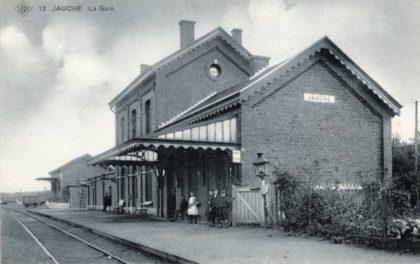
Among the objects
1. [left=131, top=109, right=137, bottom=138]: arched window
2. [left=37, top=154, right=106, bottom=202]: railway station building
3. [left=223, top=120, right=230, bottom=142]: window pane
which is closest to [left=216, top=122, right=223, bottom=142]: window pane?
[left=223, top=120, right=230, bottom=142]: window pane

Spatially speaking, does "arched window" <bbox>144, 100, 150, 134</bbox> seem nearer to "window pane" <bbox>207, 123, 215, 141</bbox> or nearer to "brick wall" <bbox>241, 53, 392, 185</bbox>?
"window pane" <bbox>207, 123, 215, 141</bbox>

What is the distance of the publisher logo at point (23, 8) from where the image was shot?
1045 cm

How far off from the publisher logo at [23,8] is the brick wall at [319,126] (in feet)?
36.1

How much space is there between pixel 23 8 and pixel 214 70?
20.9 m

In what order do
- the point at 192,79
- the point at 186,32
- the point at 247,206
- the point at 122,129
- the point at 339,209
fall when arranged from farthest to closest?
the point at 122,129
the point at 186,32
the point at 192,79
the point at 247,206
the point at 339,209

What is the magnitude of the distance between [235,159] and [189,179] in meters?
5.33

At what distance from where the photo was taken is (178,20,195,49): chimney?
32.0 metres

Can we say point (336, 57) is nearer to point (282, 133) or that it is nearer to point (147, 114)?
point (282, 133)

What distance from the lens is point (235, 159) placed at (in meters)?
19.5

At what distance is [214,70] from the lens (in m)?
31.0

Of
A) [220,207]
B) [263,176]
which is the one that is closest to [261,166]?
[263,176]

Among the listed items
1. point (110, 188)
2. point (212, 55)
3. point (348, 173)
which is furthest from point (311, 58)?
point (110, 188)

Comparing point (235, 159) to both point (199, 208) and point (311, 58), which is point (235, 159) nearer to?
point (199, 208)

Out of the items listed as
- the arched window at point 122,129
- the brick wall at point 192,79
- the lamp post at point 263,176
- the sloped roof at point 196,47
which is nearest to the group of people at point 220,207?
the lamp post at point 263,176
